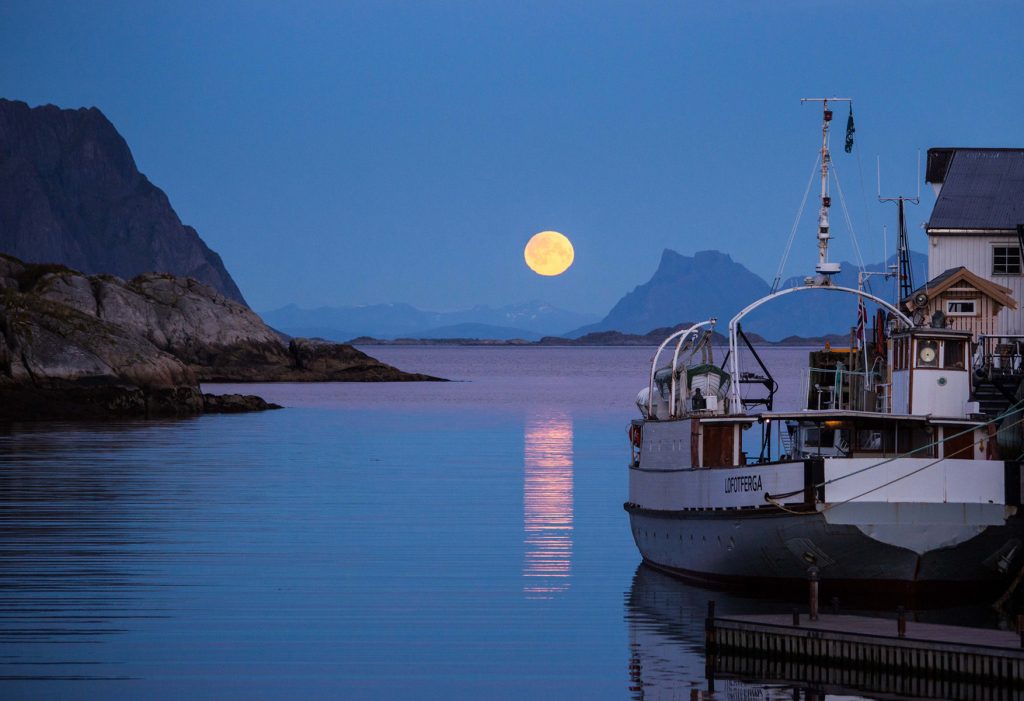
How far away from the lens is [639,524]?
130 feet

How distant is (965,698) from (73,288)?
128223 mm

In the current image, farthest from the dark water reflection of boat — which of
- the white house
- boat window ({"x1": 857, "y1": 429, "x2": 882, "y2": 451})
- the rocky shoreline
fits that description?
the rocky shoreline

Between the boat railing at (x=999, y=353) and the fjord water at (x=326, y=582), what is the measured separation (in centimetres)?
1216

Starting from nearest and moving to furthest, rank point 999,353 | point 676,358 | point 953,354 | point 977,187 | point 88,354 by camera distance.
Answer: point 953,354 < point 676,358 < point 999,353 < point 977,187 < point 88,354

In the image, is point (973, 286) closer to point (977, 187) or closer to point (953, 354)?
point (977, 187)

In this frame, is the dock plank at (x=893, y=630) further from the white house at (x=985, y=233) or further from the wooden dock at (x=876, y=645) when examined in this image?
the white house at (x=985, y=233)

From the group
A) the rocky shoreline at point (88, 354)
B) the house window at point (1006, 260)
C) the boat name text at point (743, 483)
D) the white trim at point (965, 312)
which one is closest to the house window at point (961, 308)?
the white trim at point (965, 312)

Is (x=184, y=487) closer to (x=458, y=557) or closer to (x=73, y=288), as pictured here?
(x=458, y=557)

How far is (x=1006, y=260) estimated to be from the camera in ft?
163

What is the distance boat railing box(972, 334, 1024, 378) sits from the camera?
149 ft

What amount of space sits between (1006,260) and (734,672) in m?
28.1

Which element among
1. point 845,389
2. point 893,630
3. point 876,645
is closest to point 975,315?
point 845,389

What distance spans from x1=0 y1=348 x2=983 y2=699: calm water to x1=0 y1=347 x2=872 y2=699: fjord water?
8cm

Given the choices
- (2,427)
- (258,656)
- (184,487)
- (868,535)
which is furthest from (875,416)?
(2,427)
